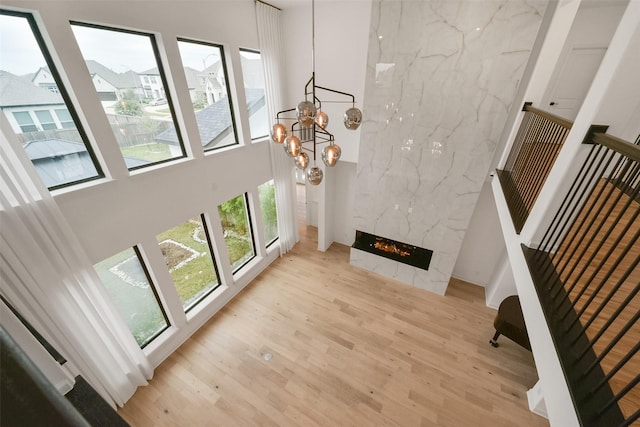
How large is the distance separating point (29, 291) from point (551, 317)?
4.35 metres

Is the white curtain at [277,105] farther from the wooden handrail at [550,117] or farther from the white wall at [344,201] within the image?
the wooden handrail at [550,117]

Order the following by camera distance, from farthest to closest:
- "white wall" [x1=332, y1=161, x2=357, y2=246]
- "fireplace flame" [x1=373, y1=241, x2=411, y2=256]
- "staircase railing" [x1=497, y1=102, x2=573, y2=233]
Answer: "white wall" [x1=332, y1=161, x2=357, y2=246], "fireplace flame" [x1=373, y1=241, x2=411, y2=256], "staircase railing" [x1=497, y1=102, x2=573, y2=233]

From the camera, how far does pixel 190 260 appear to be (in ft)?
14.3

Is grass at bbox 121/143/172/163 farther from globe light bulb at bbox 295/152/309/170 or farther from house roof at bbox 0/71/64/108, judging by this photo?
globe light bulb at bbox 295/152/309/170

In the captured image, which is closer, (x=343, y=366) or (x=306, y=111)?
(x=306, y=111)

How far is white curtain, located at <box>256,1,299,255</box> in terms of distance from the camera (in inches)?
175

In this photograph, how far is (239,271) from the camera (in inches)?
209

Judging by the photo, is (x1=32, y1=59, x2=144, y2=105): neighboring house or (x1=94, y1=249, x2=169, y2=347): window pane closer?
(x1=32, y1=59, x2=144, y2=105): neighboring house

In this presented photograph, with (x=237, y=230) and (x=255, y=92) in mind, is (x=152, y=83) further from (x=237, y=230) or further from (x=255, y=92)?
(x=237, y=230)

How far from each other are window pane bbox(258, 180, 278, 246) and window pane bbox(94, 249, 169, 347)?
2.48 metres

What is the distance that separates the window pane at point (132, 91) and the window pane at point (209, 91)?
41 cm

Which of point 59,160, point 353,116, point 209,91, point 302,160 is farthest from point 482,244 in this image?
point 59,160

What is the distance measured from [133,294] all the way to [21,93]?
2524 millimetres

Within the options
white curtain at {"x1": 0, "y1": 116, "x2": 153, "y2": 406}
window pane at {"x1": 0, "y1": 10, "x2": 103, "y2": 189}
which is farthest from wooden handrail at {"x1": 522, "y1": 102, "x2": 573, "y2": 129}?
window pane at {"x1": 0, "y1": 10, "x2": 103, "y2": 189}
